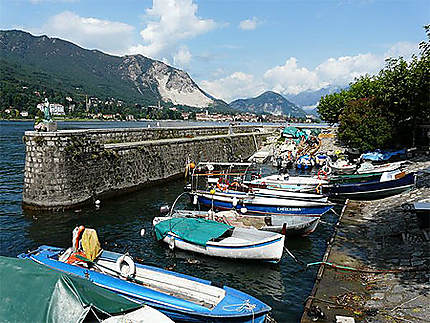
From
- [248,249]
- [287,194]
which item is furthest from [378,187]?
[248,249]

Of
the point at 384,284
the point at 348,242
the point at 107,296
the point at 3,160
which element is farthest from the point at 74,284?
the point at 3,160

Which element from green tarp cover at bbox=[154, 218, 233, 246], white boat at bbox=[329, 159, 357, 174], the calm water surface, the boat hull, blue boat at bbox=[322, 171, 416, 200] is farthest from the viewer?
white boat at bbox=[329, 159, 357, 174]

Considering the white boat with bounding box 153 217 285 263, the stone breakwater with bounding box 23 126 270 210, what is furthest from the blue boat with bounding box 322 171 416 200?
the stone breakwater with bounding box 23 126 270 210

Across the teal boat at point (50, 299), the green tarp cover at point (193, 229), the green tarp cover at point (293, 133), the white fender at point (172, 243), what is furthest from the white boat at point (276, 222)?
the green tarp cover at point (293, 133)

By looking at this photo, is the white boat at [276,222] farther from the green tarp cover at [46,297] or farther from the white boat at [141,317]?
the green tarp cover at [46,297]

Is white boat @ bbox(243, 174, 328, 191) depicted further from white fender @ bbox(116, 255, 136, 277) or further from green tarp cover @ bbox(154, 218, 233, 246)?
white fender @ bbox(116, 255, 136, 277)

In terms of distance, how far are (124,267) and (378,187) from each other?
701 inches

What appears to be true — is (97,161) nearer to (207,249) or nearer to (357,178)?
(207,249)

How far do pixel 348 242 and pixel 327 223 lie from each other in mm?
4177

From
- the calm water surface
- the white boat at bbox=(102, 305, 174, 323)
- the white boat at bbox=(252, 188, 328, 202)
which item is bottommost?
the calm water surface

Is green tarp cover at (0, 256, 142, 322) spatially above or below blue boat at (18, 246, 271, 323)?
above

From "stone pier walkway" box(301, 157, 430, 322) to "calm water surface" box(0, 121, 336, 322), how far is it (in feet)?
3.51

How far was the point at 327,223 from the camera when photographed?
17875mm

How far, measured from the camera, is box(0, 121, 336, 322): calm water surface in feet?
36.9
